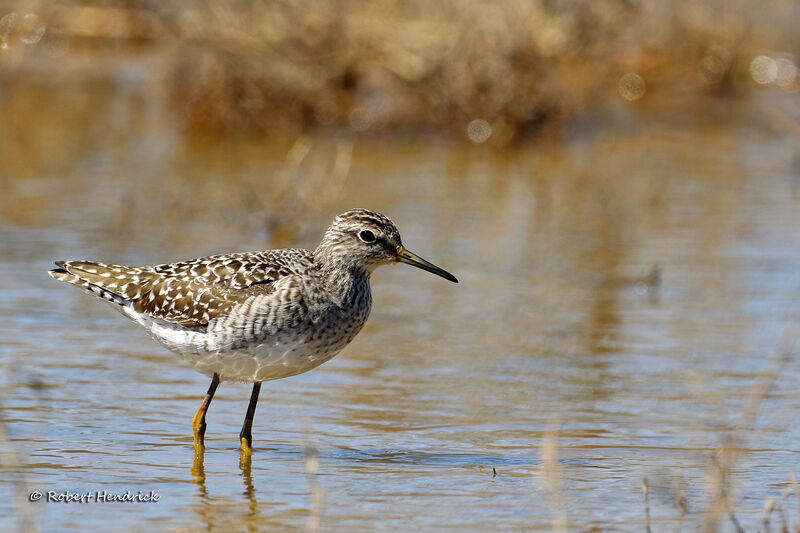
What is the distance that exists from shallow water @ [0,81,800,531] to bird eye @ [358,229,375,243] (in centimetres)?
110

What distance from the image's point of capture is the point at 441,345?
32.3 feet

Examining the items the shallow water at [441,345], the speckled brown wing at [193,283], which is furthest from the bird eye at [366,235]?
the shallow water at [441,345]

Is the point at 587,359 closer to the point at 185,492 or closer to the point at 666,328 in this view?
the point at 666,328

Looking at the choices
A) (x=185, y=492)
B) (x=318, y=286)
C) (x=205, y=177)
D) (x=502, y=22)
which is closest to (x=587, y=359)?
(x=318, y=286)

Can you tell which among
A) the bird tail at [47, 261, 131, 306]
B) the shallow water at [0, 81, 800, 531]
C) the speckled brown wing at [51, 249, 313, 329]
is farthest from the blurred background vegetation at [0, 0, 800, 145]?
the speckled brown wing at [51, 249, 313, 329]

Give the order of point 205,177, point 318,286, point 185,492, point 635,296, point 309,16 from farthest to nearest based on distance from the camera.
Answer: point 309,16 → point 205,177 → point 635,296 → point 318,286 → point 185,492

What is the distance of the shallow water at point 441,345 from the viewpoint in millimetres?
6797

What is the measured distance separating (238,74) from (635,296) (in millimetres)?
7879

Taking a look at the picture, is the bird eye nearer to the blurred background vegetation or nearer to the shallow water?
the shallow water

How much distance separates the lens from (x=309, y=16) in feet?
57.0

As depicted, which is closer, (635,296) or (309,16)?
(635,296)

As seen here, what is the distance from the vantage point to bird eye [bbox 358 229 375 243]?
794cm

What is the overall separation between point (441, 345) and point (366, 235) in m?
2.09

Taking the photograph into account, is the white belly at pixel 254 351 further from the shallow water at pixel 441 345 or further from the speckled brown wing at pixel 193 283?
the shallow water at pixel 441 345
